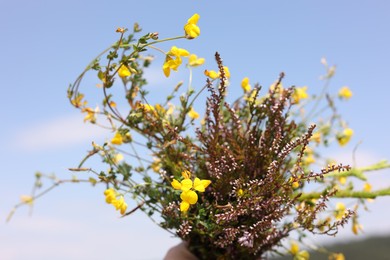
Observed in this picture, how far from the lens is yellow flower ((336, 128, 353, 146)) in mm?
2482

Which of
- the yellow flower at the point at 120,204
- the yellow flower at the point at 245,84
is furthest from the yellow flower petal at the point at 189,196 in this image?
the yellow flower at the point at 245,84

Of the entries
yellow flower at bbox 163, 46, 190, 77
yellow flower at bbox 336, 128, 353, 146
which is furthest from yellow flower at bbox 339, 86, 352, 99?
yellow flower at bbox 163, 46, 190, 77

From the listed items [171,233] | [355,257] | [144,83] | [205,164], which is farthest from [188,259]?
[355,257]

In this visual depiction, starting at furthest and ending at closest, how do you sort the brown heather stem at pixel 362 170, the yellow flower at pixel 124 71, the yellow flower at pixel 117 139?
the brown heather stem at pixel 362 170 → the yellow flower at pixel 117 139 → the yellow flower at pixel 124 71

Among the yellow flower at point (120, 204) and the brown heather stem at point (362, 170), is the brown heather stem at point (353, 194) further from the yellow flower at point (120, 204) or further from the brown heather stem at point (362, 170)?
the yellow flower at point (120, 204)

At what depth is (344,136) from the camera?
8.16 feet

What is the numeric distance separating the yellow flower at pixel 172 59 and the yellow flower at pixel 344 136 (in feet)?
4.39

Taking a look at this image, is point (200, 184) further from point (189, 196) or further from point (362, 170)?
point (362, 170)

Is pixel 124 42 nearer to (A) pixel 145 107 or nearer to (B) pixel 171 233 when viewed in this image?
(A) pixel 145 107

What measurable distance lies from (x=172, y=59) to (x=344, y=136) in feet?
4.46

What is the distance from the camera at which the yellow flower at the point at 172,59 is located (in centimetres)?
143

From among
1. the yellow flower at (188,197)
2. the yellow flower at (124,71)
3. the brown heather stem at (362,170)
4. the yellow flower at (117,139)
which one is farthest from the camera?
the brown heather stem at (362,170)

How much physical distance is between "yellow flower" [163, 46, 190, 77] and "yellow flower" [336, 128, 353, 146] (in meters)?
1.34

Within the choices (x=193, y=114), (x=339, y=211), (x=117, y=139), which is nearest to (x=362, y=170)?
(x=339, y=211)
